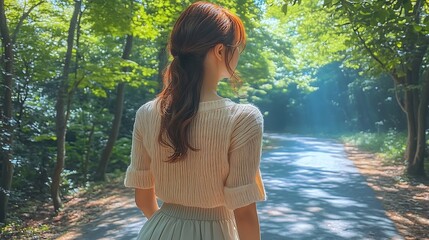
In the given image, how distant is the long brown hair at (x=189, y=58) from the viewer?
4.65ft

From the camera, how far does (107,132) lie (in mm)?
14914

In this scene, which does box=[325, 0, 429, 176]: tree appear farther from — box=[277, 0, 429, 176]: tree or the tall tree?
the tall tree

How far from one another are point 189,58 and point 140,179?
1.67ft

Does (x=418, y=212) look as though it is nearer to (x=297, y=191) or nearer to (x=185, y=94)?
(x=297, y=191)

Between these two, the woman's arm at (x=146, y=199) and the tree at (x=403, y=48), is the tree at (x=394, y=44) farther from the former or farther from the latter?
the woman's arm at (x=146, y=199)

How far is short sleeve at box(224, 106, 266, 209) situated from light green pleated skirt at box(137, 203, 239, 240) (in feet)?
0.33

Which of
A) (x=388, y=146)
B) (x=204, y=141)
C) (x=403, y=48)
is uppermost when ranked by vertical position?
(x=403, y=48)

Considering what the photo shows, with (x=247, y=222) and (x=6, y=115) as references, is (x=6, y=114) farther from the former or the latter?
(x=247, y=222)

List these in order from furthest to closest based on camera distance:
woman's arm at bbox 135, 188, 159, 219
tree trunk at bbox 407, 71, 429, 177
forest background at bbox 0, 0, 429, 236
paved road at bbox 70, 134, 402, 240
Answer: tree trunk at bbox 407, 71, 429, 177 → forest background at bbox 0, 0, 429, 236 → paved road at bbox 70, 134, 402, 240 → woman's arm at bbox 135, 188, 159, 219

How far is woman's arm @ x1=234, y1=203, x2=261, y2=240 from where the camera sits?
141 centimetres

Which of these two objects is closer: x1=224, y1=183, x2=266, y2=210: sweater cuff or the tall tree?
x1=224, y1=183, x2=266, y2=210: sweater cuff

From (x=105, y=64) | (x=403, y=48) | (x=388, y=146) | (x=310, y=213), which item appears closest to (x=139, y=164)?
(x=310, y=213)

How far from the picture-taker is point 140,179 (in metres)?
1.66

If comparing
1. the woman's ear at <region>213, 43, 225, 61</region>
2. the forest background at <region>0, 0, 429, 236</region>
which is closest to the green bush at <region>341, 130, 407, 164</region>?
the forest background at <region>0, 0, 429, 236</region>
